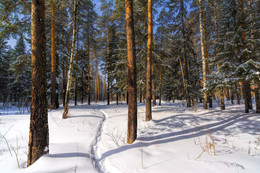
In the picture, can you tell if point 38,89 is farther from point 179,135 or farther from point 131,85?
point 179,135

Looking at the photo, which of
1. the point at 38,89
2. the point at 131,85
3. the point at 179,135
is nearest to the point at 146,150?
the point at 179,135

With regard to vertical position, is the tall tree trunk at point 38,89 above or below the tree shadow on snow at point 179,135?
above

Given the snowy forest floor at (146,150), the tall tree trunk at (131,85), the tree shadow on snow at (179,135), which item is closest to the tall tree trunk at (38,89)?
the snowy forest floor at (146,150)

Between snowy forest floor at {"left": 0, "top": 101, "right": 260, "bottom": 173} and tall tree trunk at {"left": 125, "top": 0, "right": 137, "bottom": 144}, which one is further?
tall tree trunk at {"left": 125, "top": 0, "right": 137, "bottom": 144}

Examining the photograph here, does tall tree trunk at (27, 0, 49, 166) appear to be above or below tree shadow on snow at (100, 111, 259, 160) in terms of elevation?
above

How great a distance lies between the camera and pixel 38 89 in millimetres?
2707

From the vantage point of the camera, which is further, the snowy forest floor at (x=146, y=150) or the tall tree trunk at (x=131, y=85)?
the tall tree trunk at (x=131, y=85)

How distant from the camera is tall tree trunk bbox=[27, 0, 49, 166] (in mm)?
2635

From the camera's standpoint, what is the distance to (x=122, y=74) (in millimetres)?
10266

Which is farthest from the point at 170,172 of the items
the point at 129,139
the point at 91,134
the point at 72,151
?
the point at 91,134

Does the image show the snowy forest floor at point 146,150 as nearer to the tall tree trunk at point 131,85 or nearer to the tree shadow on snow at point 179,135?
the tree shadow on snow at point 179,135

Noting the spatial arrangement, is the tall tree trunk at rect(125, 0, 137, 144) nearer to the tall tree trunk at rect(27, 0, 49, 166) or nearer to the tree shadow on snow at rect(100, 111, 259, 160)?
the tree shadow on snow at rect(100, 111, 259, 160)

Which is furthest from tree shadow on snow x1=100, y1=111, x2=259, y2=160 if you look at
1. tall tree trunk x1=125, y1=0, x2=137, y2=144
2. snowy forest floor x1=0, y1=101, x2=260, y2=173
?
tall tree trunk x1=125, y1=0, x2=137, y2=144

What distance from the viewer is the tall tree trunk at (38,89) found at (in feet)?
8.64
